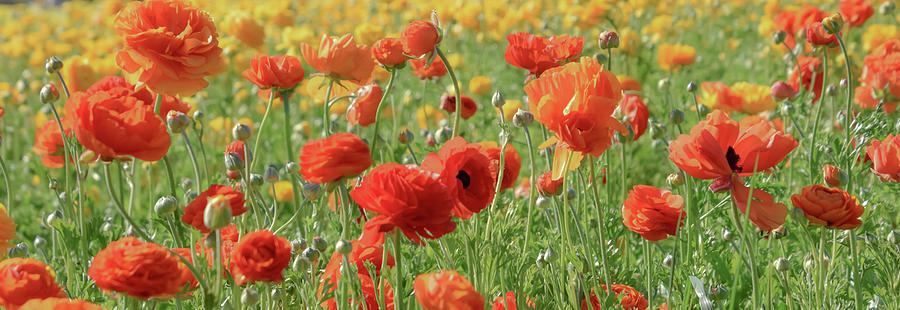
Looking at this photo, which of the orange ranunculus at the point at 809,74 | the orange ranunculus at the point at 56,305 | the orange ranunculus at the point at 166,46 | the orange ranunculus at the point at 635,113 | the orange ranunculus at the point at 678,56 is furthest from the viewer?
Answer: the orange ranunculus at the point at 678,56

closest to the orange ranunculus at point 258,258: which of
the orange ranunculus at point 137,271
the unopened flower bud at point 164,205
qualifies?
the orange ranunculus at point 137,271

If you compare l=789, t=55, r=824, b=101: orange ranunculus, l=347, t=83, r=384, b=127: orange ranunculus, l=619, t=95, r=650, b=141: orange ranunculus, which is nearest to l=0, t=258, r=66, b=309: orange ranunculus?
l=347, t=83, r=384, b=127: orange ranunculus

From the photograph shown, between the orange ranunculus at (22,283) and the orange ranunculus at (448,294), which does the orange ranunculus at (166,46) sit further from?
the orange ranunculus at (448,294)

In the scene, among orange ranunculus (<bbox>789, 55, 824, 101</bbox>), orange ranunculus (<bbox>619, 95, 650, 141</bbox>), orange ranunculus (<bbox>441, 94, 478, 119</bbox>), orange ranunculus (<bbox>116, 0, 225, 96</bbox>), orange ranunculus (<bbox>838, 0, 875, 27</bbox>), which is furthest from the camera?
orange ranunculus (<bbox>838, 0, 875, 27</bbox>)

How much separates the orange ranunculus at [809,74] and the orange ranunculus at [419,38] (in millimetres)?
1503

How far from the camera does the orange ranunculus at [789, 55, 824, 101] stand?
2.53 m

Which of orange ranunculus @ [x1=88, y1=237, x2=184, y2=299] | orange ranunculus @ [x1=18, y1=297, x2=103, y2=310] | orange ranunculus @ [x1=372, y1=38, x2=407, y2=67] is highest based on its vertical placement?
orange ranunculus @ [x1=372, y1=38, x2=407, y2=67]

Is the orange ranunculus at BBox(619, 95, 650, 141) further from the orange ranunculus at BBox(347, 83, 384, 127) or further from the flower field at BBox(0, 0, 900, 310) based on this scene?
the orange ranunculus at BBox(347, 83, 384, 127)

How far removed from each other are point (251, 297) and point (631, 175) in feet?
5.12

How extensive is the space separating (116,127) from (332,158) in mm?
338

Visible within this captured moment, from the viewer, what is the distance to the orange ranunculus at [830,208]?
1.27 m

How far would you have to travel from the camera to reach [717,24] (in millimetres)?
5527

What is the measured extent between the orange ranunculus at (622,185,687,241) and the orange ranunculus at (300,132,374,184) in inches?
18.2

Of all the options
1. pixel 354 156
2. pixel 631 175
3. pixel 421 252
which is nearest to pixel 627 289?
pixel 421 252
